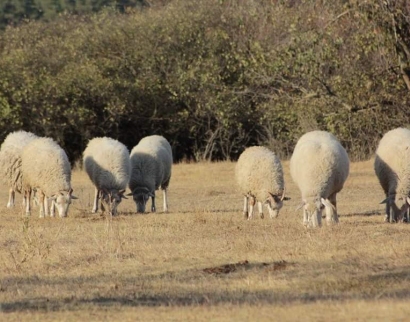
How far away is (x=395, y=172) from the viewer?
1731 cm

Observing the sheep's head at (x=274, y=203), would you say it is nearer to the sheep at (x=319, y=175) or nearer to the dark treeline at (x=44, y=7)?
the sheep at (x=319, y=175)

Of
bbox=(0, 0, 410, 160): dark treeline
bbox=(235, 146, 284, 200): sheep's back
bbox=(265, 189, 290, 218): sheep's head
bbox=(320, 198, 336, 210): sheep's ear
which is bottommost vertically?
bbox=(265, 189, 290, 218): sheep's head

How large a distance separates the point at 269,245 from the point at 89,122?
2514cm

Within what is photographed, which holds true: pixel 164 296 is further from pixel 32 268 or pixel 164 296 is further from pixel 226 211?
pixel 226 211

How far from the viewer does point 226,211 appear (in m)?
20.3

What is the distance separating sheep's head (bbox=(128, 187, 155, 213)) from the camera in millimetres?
20853

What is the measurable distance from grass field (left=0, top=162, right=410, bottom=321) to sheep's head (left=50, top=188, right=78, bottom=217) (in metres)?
0.34

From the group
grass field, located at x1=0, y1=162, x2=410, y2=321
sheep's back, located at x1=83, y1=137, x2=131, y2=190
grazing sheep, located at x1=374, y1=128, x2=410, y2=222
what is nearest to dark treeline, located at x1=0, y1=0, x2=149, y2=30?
sheep's back, located at x1=83, y1=137, x2=131, y2=190

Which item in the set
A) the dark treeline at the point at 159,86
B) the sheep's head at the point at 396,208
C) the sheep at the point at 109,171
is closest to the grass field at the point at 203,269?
the sheep's head at the point at 396,208

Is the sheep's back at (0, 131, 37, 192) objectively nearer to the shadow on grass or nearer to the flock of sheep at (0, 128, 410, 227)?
the flock of sheep at (0, 128, 410, 227)

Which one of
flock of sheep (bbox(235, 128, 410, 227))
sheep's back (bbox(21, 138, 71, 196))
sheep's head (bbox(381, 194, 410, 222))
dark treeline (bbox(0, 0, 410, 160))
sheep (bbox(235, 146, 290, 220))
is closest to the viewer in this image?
flock of sheep (bbox(235, 128, 410, 227))

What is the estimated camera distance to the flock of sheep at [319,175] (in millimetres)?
16234

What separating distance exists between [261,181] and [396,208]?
2794 mm

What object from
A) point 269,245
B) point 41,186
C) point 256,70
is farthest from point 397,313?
point 256,70
